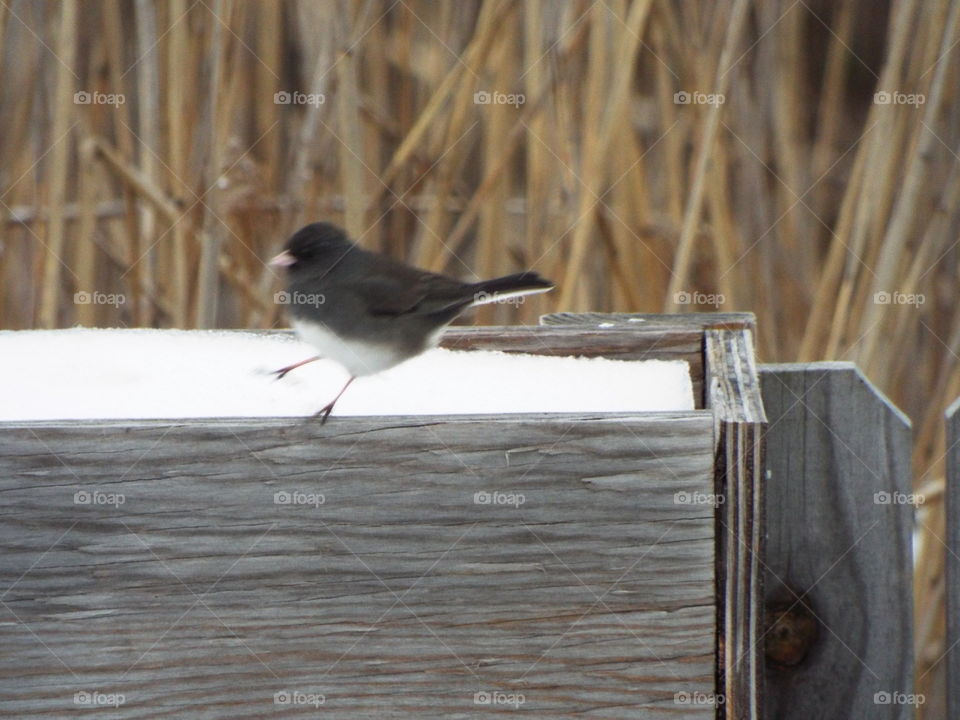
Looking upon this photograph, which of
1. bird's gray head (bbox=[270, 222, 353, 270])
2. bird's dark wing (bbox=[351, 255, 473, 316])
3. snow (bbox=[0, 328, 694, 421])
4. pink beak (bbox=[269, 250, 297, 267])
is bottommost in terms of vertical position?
snow (bbox=[0, 328, 694, 421])

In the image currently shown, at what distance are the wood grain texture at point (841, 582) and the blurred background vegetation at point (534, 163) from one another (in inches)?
28.3

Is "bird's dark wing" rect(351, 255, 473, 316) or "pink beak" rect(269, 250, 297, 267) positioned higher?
"pink beak" rect(269, 250, 297, 267)

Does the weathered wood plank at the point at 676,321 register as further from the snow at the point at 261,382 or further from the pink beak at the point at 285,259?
the pink beak at the point at 285,259

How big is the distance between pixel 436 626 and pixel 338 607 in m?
0.08

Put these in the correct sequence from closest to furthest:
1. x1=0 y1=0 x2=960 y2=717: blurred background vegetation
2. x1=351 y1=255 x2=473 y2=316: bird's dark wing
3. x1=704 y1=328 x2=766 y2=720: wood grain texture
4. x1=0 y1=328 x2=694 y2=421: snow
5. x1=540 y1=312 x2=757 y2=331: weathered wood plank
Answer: x1=704 y1=328 x2=766 y2=720: wood grain texture < x1=0 y1=328 x2=694 y2=421: snow < x1=540 y1=312 x2=757 y2=331: weathered wood plank < x1=351 y1=255 x2=473 y2=316: bird's dark wing < x1=0 y1=0 x2=960 y2=717: blurred background vegetation

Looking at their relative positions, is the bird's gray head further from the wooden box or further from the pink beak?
the wooden box

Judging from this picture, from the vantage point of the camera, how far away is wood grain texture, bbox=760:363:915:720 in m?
1.21

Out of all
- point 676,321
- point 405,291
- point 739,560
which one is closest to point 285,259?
point 405,291

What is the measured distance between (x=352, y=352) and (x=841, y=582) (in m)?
0.68

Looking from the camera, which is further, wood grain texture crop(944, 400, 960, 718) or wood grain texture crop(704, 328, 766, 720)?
wood grain texture crop(944, 400, 960, 718)

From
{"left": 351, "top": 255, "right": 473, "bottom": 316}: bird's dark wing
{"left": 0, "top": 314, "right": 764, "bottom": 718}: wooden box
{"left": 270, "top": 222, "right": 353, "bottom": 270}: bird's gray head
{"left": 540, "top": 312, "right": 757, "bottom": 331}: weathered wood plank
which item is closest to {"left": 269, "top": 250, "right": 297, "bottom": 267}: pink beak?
{"left": 270, "top": 222, "right": 353, "bottom": 270}: bird's gray head

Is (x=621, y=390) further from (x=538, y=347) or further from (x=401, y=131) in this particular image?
(x=401, y=131)

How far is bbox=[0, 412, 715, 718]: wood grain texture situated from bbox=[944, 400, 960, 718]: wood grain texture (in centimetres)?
44

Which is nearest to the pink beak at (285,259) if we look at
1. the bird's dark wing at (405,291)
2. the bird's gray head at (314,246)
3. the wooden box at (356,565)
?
the bird's gray head at (314,246)
